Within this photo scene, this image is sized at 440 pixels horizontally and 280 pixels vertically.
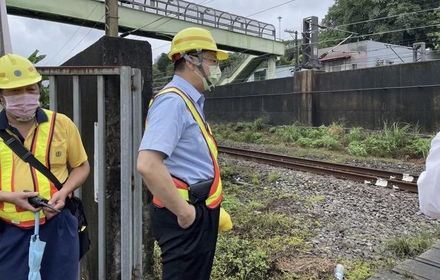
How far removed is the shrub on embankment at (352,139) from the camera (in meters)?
13.1

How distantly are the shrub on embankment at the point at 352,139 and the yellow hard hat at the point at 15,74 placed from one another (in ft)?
39.2

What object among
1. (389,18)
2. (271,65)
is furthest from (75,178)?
(389,18)

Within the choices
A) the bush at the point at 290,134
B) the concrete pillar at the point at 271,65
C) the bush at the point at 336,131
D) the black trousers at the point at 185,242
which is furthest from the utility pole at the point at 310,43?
the black trousers at the point at 185,242

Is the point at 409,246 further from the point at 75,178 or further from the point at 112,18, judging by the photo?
the point at 112,18

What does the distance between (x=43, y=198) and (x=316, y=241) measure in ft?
12.3

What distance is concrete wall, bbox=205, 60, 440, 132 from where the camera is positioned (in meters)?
14.7

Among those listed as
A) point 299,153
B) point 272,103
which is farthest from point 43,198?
point 272,103

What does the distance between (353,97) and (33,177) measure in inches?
658

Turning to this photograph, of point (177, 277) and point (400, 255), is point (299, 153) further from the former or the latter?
point (177, 277)

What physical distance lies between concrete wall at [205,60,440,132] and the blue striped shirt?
13960mm

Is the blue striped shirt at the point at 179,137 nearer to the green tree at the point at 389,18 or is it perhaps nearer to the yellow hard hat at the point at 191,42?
the yellow hard hat at the point at 191,42

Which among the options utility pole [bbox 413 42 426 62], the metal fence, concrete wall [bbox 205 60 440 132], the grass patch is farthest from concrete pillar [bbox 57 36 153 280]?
utility pole [bbox 413 42 426 62]

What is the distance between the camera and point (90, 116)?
3.20 metres

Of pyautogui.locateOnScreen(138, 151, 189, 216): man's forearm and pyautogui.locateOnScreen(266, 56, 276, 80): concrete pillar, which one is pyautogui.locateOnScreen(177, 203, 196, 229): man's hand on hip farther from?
pyautogui.locateOnScreen(266, 56, 276, 80): concrete pillar
